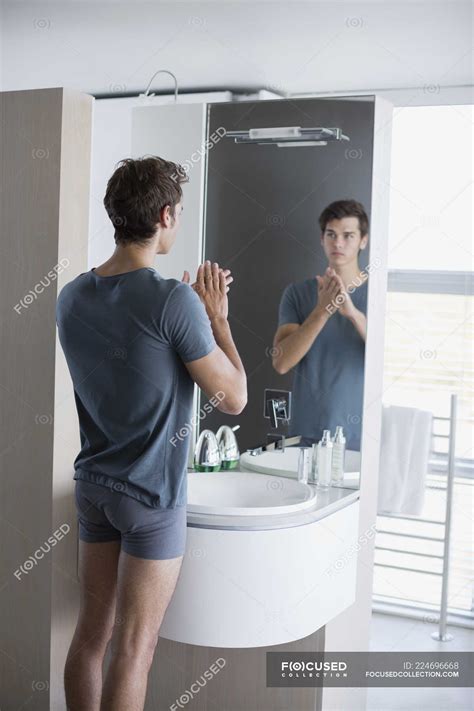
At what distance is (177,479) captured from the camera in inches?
66.4

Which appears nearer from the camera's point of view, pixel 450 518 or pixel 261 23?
pixel 261 23

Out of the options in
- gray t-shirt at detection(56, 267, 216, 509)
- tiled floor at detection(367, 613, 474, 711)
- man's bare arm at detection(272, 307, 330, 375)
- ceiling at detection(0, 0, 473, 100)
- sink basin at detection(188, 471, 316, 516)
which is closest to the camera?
gray t-shirt at detection(56, 267, 216, 509)

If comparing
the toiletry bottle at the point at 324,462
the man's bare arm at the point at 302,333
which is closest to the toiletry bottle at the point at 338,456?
the toiletry bottle at the point at 324,462

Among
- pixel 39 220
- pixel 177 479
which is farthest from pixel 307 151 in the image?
pixel 177 479

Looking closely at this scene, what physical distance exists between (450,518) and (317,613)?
1.11 metres

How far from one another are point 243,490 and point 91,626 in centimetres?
54

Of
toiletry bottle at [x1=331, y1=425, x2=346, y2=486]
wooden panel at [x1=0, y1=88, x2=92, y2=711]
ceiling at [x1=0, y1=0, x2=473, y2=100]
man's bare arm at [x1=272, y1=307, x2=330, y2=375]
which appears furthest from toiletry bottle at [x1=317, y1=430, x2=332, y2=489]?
ceiling at [x1=0, y1=0, x2=473, y2=100]

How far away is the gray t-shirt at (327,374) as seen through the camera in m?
2.15

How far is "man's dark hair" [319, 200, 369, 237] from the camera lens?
212 cm

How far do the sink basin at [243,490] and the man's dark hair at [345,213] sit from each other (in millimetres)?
663

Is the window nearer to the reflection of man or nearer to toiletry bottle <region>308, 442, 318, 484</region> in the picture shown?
the reflection of man

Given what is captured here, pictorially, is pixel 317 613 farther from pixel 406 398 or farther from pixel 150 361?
pixel 406 398

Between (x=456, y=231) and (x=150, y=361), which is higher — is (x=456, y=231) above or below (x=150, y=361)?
above

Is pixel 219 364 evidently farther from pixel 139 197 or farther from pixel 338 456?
pixel 338 456
